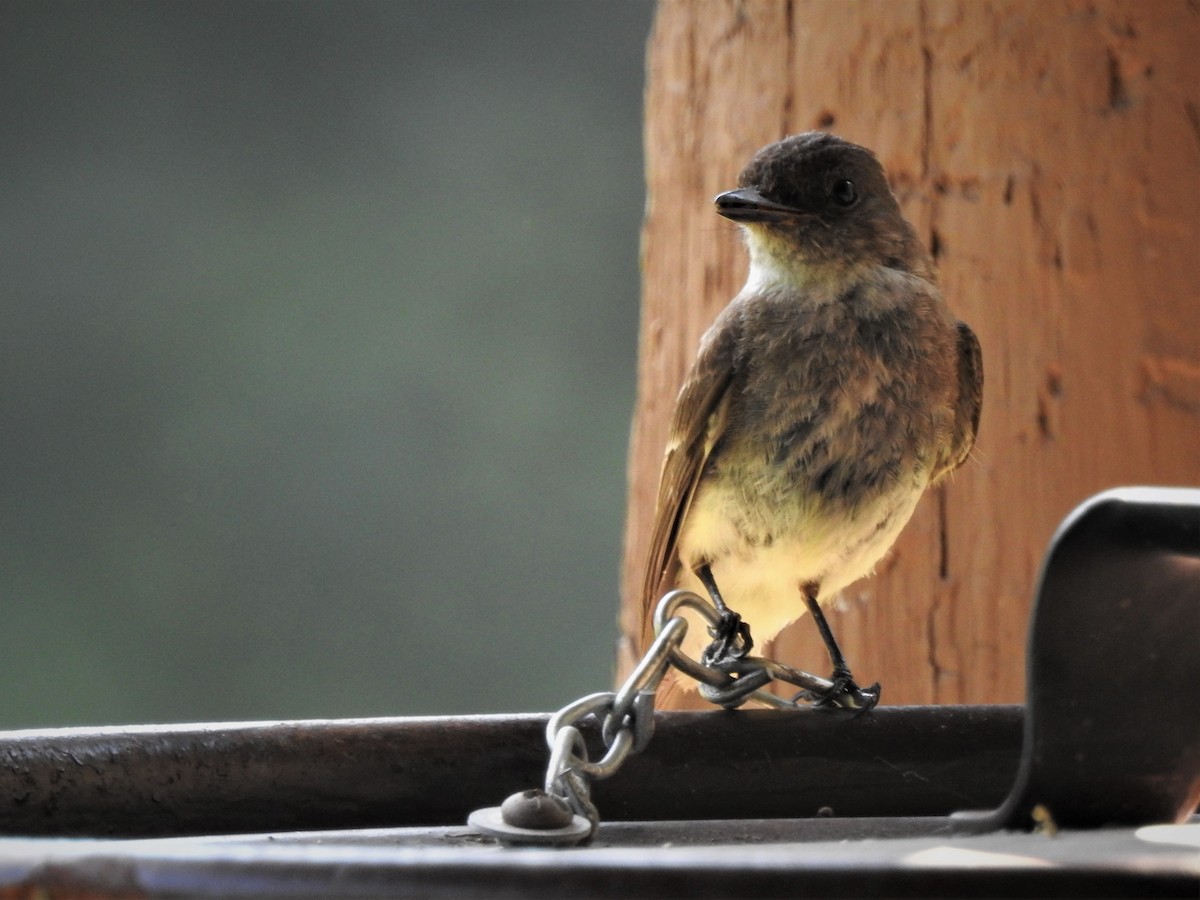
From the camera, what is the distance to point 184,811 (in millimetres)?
1334

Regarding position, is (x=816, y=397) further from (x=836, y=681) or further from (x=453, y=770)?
(x=453, y=770)

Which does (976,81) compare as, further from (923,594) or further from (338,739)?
(338,739)

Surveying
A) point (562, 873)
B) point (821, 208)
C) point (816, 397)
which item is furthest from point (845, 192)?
point (562, 873)

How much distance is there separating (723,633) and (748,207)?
70 centimetres

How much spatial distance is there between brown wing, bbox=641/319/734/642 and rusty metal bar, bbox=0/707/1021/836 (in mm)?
842

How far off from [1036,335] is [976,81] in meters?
0.41

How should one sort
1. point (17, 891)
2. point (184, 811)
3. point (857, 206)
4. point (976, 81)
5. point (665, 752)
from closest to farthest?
point (17, 891), point (184, 811), point (665, 752), point (976, 81), point (857, 206)

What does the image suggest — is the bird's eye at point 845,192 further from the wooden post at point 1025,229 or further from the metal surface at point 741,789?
the metal surface at point 741,789

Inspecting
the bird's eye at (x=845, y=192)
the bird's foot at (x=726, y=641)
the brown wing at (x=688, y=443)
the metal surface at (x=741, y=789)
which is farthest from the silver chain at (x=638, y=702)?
the bird's eye at (x=845, y=192)

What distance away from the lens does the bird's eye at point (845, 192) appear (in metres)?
2.38

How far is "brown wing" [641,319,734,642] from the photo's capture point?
2.36m

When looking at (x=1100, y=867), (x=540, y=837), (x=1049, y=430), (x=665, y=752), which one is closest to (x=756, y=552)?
(x=1049, y=430)

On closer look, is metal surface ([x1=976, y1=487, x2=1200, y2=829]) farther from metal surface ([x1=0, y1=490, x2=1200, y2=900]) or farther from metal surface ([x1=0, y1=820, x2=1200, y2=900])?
metal surface ([x1=0, y1=820, x2=1200, y2=900])

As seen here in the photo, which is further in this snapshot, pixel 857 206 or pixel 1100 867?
pixel 857 206
